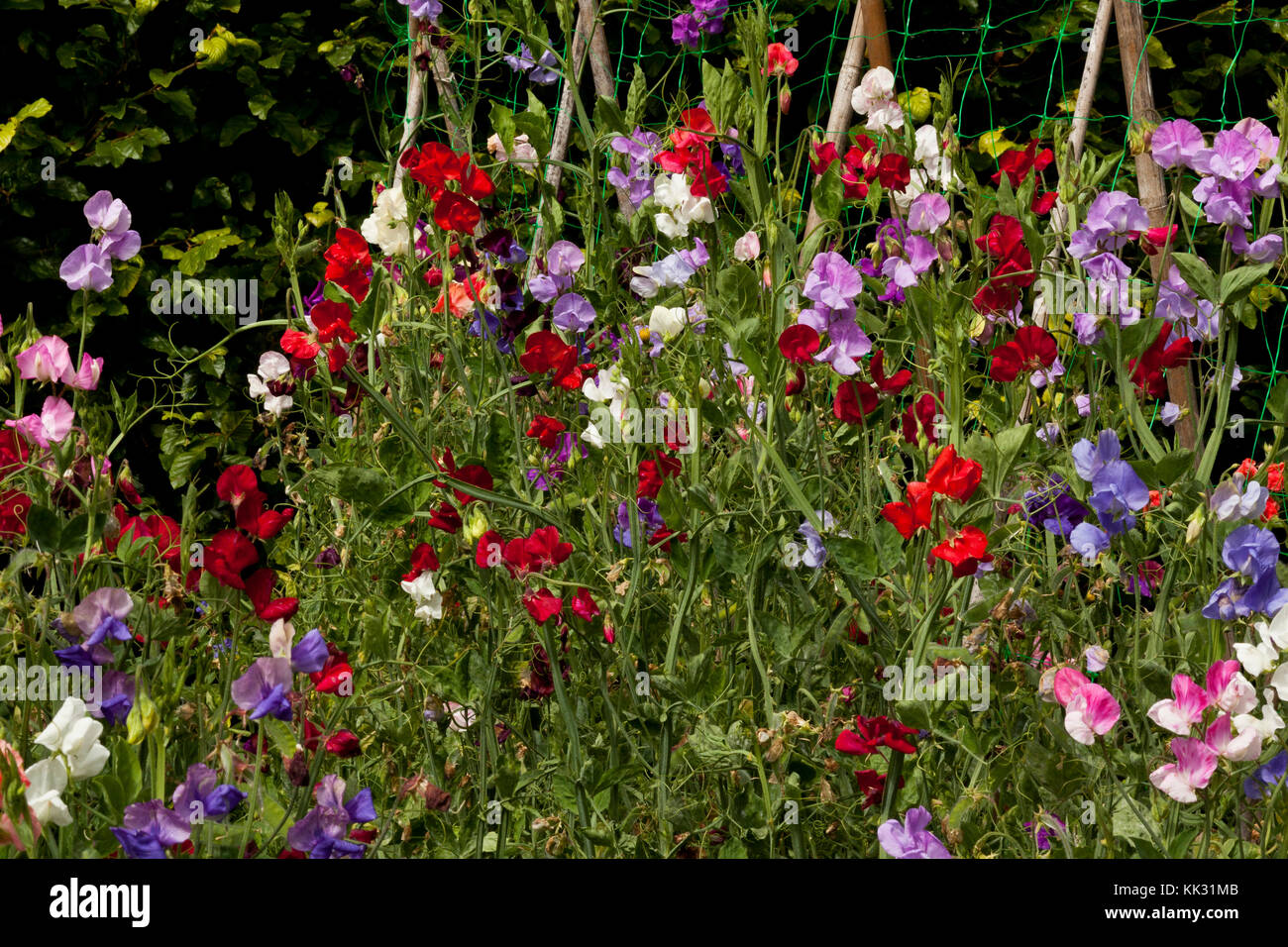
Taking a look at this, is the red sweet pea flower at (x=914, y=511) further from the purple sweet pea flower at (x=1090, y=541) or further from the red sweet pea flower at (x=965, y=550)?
the purple sweet pea flower at (x=1090, y=541)

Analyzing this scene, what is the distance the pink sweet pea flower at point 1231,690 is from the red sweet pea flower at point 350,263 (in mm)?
1097

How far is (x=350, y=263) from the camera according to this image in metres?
1.78

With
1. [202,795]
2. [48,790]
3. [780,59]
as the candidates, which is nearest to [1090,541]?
[780,59]

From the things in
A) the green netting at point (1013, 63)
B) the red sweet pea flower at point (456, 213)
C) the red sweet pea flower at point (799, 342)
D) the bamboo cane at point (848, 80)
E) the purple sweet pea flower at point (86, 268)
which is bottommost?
the red sweet pea flower at point (799, 342)

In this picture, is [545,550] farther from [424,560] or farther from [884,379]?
[884,379]

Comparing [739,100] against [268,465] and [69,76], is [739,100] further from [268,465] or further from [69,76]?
[69,76]

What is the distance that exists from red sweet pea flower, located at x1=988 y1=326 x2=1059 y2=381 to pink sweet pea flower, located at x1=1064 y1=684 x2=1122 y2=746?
0.45 metres

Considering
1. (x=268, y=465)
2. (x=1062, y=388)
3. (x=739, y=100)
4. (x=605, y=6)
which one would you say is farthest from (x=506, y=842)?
(x=605, y=6)

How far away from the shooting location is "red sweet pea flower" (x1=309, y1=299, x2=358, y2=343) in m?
1.47

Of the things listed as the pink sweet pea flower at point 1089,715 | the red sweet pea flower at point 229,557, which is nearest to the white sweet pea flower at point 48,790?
the red sweet pea flower at point 229,557

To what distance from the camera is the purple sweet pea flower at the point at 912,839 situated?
45.8 inches

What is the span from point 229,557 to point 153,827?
268mm

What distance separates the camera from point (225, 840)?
1.14m

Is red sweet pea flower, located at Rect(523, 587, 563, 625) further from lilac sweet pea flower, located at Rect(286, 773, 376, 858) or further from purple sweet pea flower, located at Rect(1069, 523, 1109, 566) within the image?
purple sweet pea flower, located at Rect(1069, 523, 1109, 566)
